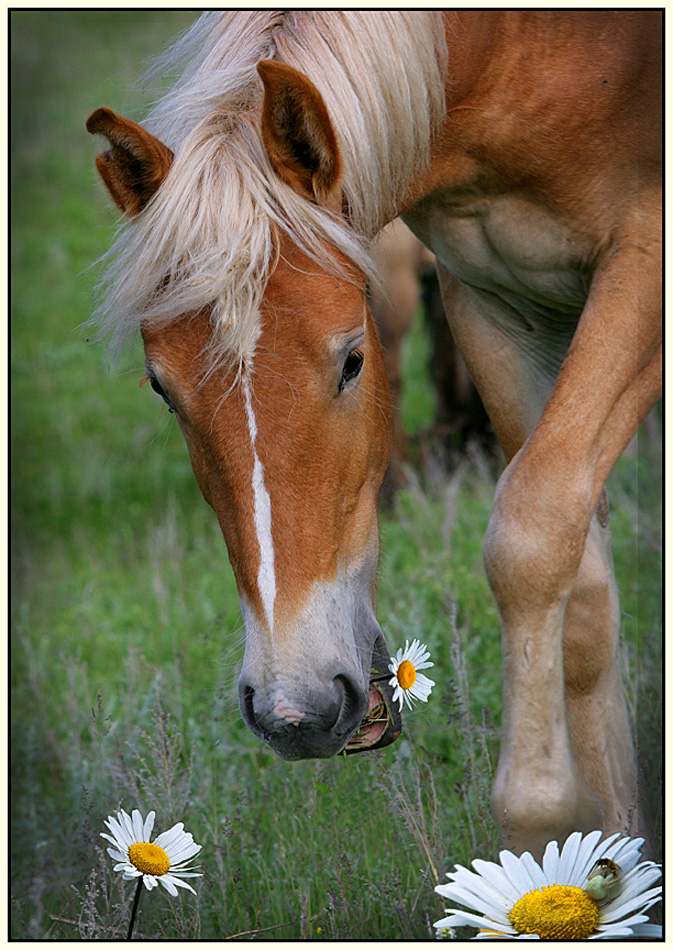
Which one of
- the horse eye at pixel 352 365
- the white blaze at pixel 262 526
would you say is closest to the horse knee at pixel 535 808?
the white blaze at pixel 262 526

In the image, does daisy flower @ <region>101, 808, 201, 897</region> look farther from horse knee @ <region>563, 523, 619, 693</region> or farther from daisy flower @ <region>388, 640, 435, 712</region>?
horse knee @ <region>563, 523, 619, 693</region>

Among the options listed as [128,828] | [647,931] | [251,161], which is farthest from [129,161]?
[647,931]

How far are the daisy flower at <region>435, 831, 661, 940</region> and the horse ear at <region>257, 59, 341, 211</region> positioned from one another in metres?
1.51

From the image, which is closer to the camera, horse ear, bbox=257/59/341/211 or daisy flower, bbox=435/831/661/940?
daisy flower, bbox=435/831/661/940

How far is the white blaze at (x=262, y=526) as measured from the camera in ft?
6.68

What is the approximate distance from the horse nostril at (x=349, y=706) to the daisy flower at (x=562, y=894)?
36 centimetres

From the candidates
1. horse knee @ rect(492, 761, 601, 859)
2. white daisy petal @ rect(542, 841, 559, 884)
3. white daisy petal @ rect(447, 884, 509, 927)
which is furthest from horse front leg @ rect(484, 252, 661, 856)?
white daisy petal @ rect(447, 884, 509, 927)

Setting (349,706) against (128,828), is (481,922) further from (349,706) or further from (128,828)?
(128,828)

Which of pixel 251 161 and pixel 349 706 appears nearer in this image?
pixel 349 706

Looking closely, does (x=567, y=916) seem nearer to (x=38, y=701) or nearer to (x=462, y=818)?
(x=462, y=818)

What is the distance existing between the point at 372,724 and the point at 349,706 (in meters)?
0.34

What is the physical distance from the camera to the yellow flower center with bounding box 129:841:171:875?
2104 millimetres

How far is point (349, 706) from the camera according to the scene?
6.95 ft

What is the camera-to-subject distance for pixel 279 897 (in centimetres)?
270
